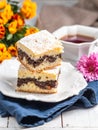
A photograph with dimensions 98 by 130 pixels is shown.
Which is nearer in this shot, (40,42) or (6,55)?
(40,42)

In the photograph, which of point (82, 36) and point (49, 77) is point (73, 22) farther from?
point (49, 77)

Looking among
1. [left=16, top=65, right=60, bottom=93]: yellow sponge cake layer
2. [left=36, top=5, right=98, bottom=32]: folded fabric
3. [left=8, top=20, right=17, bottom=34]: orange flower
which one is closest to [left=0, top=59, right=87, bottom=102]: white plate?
[left=16, top=65, right=60, bottom=93]: yellow sponge cake layer

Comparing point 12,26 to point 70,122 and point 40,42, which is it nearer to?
point 40,42

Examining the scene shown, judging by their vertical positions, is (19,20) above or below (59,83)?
above

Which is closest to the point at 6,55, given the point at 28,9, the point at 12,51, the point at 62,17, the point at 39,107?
the point at 12,51

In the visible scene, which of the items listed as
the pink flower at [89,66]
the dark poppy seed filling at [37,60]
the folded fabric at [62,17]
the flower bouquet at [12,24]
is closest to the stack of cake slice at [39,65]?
the dark poppy seed filling at [37,60]

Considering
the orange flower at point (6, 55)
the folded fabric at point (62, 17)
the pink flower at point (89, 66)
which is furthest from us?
the folded fabric at point (62, 17)

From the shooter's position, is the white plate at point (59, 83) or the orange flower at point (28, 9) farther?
the orange flower at point (28, 9)

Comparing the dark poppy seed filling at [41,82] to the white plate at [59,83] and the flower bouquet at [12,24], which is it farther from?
the flower bouquet at [12,24]
